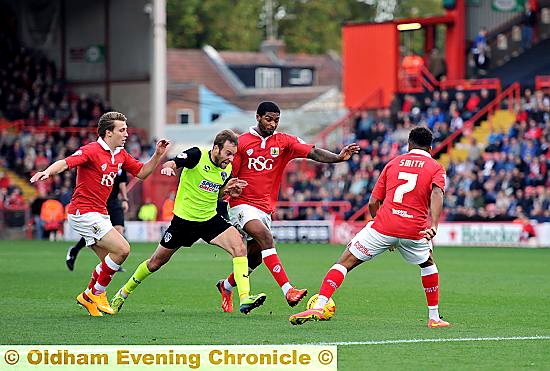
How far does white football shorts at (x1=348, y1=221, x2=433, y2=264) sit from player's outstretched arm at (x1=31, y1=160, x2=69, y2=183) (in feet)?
9.85

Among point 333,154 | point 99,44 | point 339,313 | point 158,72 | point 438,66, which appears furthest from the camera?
point 99,44

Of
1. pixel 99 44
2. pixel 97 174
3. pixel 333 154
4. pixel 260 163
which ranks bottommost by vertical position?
pixel 97 174

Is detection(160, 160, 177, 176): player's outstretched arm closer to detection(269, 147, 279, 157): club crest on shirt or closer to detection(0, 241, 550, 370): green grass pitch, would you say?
detection(269, 147, 279, 157): club crest on shirt

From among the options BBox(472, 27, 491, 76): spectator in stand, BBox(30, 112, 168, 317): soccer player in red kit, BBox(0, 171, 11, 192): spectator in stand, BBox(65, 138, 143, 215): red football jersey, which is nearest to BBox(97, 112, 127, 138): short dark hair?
BBox(30, 112, 168, 317): soccer player in red kit

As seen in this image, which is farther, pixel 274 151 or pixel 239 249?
pixel 274 151

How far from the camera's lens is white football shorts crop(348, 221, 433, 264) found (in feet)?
39.4

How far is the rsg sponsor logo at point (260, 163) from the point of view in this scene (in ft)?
44.2

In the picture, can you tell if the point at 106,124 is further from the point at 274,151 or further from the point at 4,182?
the point at 4,182

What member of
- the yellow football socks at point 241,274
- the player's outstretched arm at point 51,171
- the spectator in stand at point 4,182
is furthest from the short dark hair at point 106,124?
the spectator in stand at point 4,182

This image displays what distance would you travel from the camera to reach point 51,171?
12.1m

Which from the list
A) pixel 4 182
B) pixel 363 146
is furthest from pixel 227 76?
pixel 363 146

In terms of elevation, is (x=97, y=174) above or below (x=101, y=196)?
above

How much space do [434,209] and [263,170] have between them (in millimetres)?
2407

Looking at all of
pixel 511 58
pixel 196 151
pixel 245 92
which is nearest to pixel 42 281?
pixel 196 151
